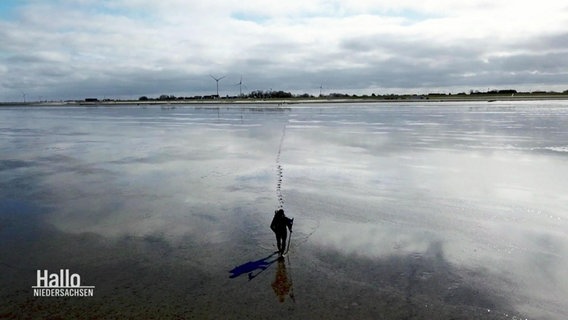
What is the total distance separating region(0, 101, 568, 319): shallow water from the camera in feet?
29.1

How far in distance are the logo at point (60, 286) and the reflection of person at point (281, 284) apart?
3.80 meters

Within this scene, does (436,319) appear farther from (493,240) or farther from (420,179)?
(420,179)

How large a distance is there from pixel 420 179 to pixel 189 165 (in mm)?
11961

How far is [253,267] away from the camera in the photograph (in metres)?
10.5

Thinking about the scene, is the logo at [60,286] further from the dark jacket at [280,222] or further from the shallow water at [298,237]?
the dark jacket at [280,222]

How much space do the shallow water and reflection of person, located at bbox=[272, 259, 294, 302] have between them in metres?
0.04

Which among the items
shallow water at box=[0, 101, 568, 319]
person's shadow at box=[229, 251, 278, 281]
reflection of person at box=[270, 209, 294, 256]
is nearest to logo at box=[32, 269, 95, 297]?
shallow water at box=[0, 101, 568, 319]

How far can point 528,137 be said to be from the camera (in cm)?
3591

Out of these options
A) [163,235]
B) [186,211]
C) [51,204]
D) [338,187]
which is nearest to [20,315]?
[163,235]

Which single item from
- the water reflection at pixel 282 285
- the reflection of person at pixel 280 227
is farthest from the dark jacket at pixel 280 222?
the water reflection at pixel 282 285

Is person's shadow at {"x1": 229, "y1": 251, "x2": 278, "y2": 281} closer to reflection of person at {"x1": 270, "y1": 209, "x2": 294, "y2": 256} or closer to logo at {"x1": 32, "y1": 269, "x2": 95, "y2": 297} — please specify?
reflection of person at {"x1": 270, "y1": 209, "x2": 294, "y2": 256}

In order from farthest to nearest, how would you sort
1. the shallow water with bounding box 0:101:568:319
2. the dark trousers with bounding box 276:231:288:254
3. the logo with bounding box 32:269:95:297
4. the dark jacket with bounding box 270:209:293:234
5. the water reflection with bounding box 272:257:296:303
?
the dark trousers with bounding box 276:231:288:254 < the dark jacket with bounding box 270:209:293:234 < the logo with bounding box 32:269:95:297 < the water reflection with bounding box 272:257:296:303 < the shallow water with bounding box 0:101:568:319

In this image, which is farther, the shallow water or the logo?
the logo

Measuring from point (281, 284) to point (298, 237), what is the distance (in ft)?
9.62
